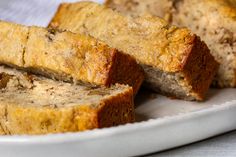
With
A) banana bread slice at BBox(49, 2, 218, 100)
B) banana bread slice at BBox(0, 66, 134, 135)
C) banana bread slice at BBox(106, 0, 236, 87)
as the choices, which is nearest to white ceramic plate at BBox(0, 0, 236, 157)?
banana bread slice at BBox(0, 66, 134, 135)

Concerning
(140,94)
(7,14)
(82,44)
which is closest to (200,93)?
(140,94)

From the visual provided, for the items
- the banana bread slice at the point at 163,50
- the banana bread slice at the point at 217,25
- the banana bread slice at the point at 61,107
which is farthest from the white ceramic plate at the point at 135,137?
the banana bread slice at the point at 217,25

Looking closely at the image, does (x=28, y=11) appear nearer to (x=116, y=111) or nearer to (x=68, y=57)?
(x=68, y=57)

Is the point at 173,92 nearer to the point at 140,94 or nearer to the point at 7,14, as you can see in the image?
the point at 140,94

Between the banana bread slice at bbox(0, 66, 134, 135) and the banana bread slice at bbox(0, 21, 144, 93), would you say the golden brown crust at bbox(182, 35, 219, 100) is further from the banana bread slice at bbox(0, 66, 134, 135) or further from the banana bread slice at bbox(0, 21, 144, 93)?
the banana bread slice at bbox(0, 66, 134, 135)

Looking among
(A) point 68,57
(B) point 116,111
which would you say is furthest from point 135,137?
(A) point 68,57

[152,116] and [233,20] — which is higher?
[233,20]

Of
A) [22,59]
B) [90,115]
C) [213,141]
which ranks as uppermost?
[22,59]
